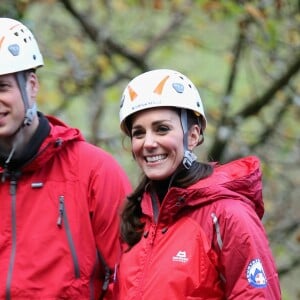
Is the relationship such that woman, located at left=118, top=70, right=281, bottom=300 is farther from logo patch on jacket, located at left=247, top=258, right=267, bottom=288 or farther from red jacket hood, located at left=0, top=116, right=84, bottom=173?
red jacket hood, located at left=0, top=116, right=84, bottom=173

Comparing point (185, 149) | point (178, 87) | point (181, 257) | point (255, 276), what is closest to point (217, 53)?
point (178, 87)

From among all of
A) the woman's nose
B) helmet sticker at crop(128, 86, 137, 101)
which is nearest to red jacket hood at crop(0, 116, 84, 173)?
helmet sticker at crop(128, 86, 137, 101)

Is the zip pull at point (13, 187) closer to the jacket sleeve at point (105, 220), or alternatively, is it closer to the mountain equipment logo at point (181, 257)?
the jacket sleeve at point (105, 220)

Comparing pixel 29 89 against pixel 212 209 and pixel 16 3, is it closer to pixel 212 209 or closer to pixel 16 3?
pixel 212 209

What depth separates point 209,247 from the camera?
4023 mm

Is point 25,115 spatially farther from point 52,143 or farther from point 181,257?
point 181,257

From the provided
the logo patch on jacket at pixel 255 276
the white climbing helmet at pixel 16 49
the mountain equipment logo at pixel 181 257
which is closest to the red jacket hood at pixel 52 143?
the white climbing helmet at pixel 16 49

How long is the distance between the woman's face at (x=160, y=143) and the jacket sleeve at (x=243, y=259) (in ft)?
1.38

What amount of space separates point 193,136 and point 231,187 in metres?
0.41

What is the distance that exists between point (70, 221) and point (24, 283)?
0.39 metres

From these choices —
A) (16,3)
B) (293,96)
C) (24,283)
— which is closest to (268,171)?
(293,96)

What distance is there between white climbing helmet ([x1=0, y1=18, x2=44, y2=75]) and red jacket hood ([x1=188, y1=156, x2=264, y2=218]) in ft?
4.07

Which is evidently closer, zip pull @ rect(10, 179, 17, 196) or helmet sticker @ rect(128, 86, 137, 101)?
helmet sticker @ rect(128, 86, 137, 101)

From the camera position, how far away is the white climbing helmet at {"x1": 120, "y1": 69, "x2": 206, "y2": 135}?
436 centimetres
